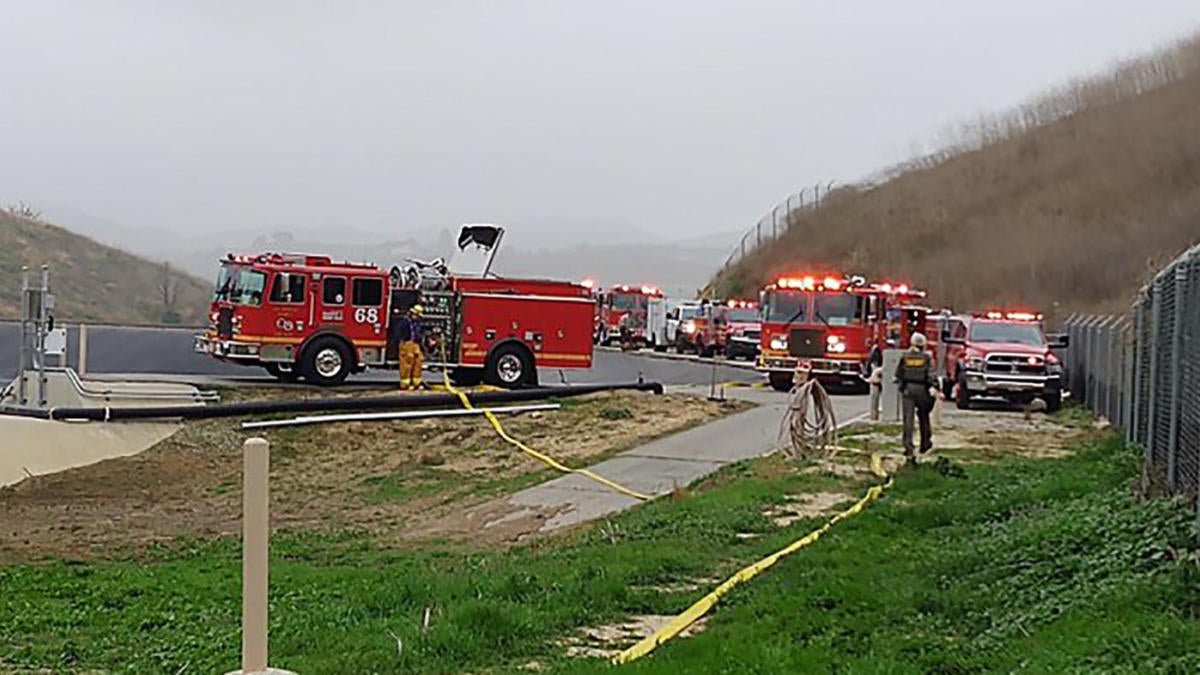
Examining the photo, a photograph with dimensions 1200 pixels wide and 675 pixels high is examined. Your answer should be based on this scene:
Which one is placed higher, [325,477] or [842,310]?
[842,310]

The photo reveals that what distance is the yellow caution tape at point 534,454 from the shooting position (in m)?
18.0

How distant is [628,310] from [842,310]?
27.6m

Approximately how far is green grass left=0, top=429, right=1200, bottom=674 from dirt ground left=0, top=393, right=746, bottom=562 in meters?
2.67

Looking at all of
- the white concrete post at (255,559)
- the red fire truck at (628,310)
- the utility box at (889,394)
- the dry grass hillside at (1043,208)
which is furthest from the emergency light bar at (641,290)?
the white concrete post at (255,559)

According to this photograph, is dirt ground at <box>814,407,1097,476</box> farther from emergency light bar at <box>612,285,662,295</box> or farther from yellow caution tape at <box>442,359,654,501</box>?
emergency light bar at <box>612,285,662,295</box>

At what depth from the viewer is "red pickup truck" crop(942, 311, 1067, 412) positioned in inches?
1166

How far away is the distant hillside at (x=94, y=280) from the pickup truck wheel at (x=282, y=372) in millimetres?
48107

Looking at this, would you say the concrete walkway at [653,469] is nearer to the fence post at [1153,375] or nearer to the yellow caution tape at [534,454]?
the yellow caution tape at [534,454]

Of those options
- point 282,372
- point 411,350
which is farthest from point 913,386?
point 282,372

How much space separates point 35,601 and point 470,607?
4.24 metres

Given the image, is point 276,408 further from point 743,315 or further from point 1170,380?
point 743,315

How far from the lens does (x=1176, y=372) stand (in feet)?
35.8

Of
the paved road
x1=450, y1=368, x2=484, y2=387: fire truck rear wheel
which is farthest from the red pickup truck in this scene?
x1=450, y1=368, x2=484, y2=387: fire truck rear wheel

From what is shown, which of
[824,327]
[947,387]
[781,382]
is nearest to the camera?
[824,327]
